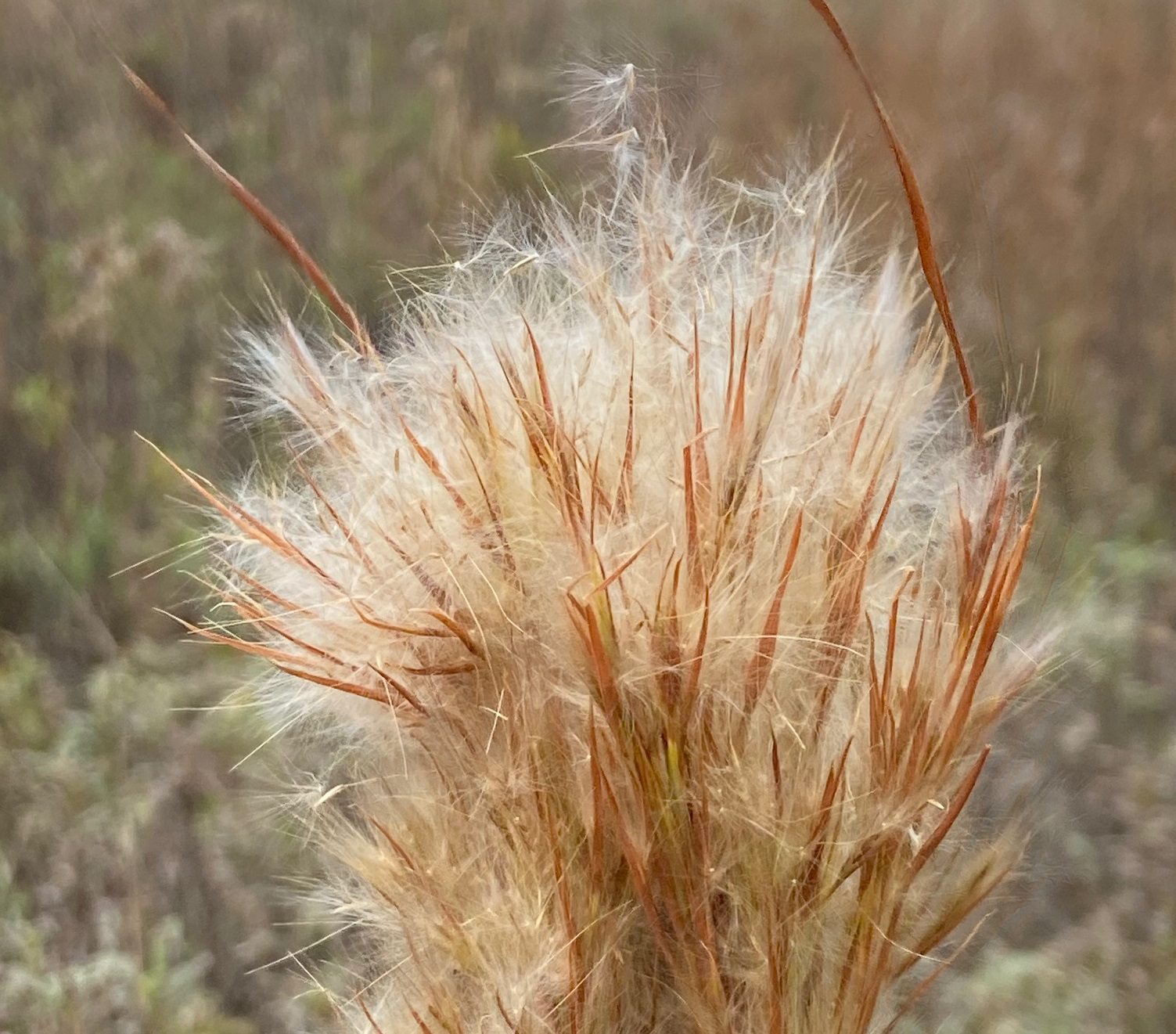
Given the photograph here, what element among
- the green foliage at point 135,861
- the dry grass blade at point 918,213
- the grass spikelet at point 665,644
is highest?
the dry grass blade at point 918,213

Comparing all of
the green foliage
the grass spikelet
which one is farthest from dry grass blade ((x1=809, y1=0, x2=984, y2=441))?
the green foliage

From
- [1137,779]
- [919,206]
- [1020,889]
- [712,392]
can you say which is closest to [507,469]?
[712,392]

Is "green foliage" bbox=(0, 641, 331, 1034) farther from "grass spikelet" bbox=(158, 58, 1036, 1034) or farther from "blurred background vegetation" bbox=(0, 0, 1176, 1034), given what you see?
"grass spikelet" bbox=(158, 58, 1036, 1034)

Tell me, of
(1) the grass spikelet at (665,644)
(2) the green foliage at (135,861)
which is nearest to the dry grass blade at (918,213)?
(1) the grass spikelet at (665,644)

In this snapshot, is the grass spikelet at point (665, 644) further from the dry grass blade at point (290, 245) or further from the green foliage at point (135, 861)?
the green foliage at point (135, 861)

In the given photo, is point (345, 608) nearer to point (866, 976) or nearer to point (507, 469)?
point (507, 469)

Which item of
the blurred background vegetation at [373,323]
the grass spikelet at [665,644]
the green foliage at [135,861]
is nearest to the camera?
the grass spikelet at [665,644]
